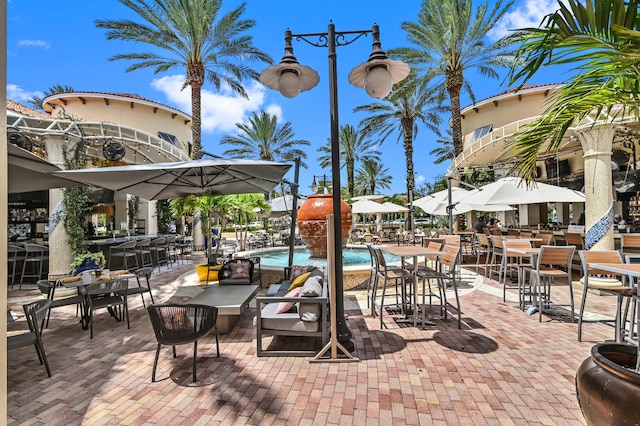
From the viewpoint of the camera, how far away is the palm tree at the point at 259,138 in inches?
947

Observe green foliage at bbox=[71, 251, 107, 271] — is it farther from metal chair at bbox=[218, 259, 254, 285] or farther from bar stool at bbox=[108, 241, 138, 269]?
metal chair at bbox=[218, 259, 254, 285]

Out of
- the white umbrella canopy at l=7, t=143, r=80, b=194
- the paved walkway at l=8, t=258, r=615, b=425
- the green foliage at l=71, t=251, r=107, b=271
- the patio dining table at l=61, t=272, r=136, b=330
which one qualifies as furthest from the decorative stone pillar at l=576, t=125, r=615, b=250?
the green foliage at l=71, t=251, r=107, b=271

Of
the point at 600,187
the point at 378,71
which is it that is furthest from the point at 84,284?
the point at 600,187

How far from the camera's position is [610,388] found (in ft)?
5.65

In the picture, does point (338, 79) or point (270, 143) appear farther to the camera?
point (270, 143)

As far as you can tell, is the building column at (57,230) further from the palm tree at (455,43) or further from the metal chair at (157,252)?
the palm tree at (455,43)

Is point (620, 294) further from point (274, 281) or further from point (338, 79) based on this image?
point (274, 281)

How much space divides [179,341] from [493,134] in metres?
11.3

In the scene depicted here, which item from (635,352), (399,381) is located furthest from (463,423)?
(635,352)

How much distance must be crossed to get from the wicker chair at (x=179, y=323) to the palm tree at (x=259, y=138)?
21.4 metres

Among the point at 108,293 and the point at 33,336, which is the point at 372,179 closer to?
the point at 108,293

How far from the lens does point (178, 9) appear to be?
12953 millimetres

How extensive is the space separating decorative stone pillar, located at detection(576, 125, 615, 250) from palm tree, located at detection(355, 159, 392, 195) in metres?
27.4

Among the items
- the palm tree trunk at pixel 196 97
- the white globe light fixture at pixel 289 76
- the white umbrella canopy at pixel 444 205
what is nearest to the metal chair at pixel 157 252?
the palm tree trunk at pixel 196 97
